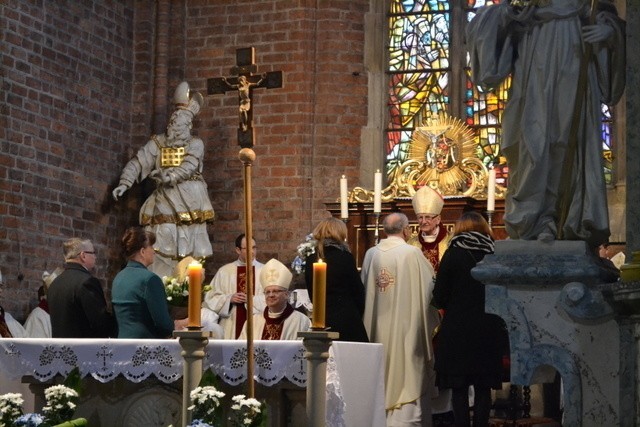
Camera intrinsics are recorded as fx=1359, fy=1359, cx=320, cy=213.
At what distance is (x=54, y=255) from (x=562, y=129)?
661 centimetres

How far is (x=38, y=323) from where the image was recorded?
11.2 metres

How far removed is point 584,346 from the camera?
6.64m

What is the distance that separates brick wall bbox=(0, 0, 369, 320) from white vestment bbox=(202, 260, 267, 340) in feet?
6.69

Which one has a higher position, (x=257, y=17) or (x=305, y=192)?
(x=257, y=17)

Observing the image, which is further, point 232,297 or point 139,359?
point 232,297

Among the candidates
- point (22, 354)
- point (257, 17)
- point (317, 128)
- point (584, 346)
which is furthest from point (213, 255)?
point (584, 346)

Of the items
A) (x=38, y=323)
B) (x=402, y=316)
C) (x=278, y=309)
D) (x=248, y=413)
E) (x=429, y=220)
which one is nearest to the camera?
(x=248, y=413)

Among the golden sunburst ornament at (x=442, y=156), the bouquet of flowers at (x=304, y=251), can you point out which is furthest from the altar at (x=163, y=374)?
the golden sunburst ornament at (x=442, y=156)

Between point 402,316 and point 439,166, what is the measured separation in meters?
3.77

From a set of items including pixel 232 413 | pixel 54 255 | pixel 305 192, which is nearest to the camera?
pixel 232 413

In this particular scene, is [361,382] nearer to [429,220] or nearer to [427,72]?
[429,220]

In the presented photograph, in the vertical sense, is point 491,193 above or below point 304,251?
above

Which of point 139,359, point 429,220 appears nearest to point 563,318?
point 139,359

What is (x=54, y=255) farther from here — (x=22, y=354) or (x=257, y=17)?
(x=22, y=354)
